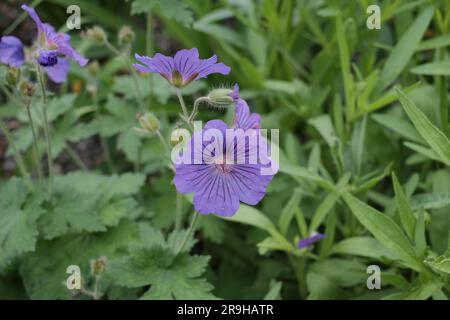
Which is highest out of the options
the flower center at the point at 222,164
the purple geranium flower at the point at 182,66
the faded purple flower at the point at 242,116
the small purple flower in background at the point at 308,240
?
the purple geranium flower at the point at 182,66

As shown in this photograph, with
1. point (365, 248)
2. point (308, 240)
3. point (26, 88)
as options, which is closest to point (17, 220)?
point (26, 88)

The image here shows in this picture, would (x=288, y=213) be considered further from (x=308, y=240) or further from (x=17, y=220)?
(x=17, y=220)

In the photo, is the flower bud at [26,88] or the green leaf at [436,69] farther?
the green leaf at [436,69]

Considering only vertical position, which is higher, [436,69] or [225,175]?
[436,69]

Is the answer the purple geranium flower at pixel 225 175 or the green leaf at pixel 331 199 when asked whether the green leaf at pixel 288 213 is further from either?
the purple geranium flower at pixel 225 175

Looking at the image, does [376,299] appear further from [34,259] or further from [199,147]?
[34,259]

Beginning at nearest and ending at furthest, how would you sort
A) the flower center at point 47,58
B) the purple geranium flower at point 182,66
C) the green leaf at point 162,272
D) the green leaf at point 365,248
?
the purple geranium flower at point 182,66 → the flower center at point 47,58 → the green leaf at point 162,272 → the green leaf at point 365,248

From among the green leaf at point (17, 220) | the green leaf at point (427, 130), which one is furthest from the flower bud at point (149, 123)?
the green leaf at point (427, 130)
